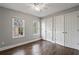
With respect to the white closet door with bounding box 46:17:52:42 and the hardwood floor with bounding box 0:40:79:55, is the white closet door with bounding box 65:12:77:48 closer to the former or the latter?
the hardwood floor with bounding box 0:40:79:55

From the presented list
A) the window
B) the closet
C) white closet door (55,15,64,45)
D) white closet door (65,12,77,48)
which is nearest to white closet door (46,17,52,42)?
the closet

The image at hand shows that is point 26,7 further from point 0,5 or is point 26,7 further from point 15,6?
point 0,5

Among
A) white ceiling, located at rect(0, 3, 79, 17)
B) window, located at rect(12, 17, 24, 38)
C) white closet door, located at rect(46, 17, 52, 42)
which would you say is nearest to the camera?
white ceiling, located at rect(0, 3, 79, 17)

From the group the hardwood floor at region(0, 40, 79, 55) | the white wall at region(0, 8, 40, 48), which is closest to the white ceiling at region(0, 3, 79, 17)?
the white wall at region(0, 8, 40, 48)

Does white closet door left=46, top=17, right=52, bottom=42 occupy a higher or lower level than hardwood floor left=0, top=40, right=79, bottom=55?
higher

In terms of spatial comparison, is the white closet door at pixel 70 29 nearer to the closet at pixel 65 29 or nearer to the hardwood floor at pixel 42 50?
the closet at pixel 65 29

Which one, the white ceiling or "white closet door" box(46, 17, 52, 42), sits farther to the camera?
"white closet door" box(46, 17, 52, 42)

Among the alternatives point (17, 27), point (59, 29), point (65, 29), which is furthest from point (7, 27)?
point (65, 29)

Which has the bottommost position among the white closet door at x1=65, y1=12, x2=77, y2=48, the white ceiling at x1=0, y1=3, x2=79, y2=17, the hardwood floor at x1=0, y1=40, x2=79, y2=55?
the hardwood floor at x1=0, y1=40, x2=79, y2=55

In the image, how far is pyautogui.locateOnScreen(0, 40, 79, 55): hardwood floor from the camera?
5.39 ft

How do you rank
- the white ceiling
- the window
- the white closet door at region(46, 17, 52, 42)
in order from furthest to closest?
1. the white closet door at region(46, 17, 52, 42)
2. the window
3. the white ceiling

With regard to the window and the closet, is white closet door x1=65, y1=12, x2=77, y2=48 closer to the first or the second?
the closet

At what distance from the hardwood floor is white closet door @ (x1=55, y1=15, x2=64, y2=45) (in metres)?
0.13

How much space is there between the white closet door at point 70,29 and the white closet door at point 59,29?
8cm
